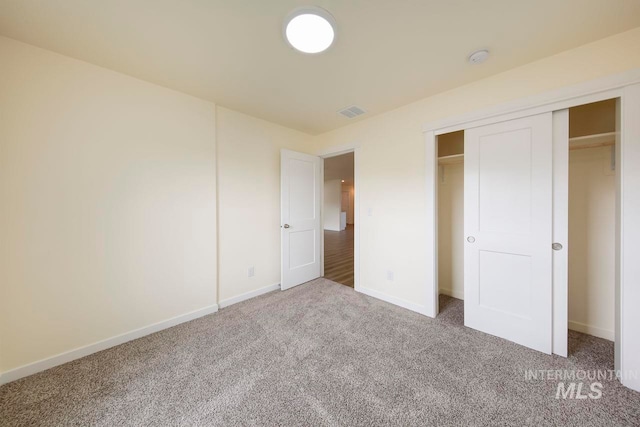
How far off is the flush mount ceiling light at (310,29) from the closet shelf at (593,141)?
6.94ft

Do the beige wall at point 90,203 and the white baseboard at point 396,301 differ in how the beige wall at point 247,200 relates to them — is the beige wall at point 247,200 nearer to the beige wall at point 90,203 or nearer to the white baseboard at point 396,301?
the beige wall at point 90,203

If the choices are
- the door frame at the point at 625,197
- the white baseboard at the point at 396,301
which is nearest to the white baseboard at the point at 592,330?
the door frame at the point at 625,197

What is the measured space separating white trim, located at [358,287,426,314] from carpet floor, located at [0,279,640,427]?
0.72 feet

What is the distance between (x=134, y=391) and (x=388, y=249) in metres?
2.56

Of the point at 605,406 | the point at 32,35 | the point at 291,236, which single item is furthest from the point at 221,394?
the point at 32,35

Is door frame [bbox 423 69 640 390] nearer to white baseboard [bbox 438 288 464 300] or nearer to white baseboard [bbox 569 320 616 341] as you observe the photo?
white baseboard [bbox 569 320 616 341]

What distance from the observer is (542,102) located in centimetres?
173

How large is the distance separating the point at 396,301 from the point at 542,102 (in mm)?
2308

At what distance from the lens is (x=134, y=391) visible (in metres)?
1.45

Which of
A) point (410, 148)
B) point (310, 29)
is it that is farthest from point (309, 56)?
point (410, 148)

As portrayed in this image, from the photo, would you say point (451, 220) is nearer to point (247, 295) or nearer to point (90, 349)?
point (247, 295)

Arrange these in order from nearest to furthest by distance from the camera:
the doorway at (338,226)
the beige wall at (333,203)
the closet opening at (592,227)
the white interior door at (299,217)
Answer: the closet opening at (592,227)
the white interior door at (299,217)
the doorway at (338,226)
the beige wall at (333,203)

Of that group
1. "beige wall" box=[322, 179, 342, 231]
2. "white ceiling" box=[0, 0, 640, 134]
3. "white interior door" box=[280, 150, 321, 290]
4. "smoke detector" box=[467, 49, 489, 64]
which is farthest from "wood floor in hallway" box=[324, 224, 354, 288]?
"beige wall" box=[322, 179, 342, 231]

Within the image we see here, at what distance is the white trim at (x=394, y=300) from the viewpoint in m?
2.46
